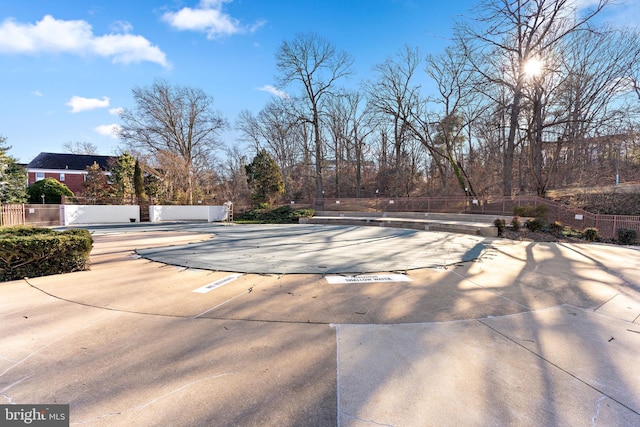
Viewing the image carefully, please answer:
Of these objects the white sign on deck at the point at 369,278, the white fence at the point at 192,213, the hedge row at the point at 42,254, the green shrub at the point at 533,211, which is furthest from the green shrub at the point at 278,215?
the white sign on deck at the point at 369,278

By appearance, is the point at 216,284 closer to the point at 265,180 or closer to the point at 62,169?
the point at 265,180

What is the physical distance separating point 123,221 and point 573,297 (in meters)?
27.4

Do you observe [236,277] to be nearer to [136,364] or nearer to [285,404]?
[136,364]

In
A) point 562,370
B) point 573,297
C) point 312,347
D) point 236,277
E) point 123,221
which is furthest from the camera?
point 123,221

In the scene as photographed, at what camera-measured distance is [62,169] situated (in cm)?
4025

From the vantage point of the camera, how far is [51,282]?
4.88 m

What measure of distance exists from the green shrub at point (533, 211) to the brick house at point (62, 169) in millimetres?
47573

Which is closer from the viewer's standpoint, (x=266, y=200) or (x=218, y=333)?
(x=218, y=333)

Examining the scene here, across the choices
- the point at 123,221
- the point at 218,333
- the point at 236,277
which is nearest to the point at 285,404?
the point at 218,333

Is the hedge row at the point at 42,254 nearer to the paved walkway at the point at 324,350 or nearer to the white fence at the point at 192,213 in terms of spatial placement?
the paved walkway at the point at 324,350

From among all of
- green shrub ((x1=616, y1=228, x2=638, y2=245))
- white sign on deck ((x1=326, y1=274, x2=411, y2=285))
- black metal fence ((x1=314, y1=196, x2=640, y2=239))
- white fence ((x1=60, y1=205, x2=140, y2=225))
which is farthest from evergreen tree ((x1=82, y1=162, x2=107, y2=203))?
green shrub ((x1=616, y1=228, x2=638, y2=245))

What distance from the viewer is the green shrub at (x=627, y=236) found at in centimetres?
1061

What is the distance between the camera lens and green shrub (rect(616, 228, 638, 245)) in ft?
34.8

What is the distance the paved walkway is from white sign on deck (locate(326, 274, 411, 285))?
88 millimetres
